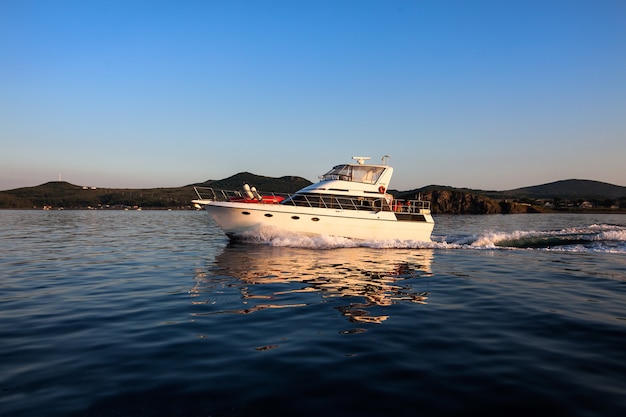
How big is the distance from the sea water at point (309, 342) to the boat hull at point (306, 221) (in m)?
7.71

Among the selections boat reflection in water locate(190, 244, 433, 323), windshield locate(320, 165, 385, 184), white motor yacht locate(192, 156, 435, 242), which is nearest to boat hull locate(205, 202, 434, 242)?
white motor yacht locate(192, 156, 435, 242)

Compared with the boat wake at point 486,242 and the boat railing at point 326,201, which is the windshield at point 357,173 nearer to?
the boat railing at point 326,201

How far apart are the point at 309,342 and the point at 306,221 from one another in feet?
50.4

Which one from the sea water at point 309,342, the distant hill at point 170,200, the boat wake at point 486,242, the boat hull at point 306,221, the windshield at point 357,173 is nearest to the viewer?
the sea water at point 309,342

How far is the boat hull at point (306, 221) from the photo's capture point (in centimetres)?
2092

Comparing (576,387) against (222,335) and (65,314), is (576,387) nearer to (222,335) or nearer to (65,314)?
(222,335)

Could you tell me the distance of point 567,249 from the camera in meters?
20.8

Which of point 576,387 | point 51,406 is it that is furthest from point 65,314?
point 576,387

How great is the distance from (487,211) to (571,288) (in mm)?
105910

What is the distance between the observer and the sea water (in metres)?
3.99

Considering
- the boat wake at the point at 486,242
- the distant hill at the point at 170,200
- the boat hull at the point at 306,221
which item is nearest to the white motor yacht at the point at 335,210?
the boat hull at the point at 306,221

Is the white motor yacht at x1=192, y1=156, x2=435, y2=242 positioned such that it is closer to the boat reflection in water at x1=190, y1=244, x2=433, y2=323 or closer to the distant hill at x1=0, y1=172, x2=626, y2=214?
the boat reflection in water at x1=190, y1=244, x2=433, y2=323

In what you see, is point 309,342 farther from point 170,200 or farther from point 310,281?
point 170,200

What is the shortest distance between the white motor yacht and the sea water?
25.5 ft
